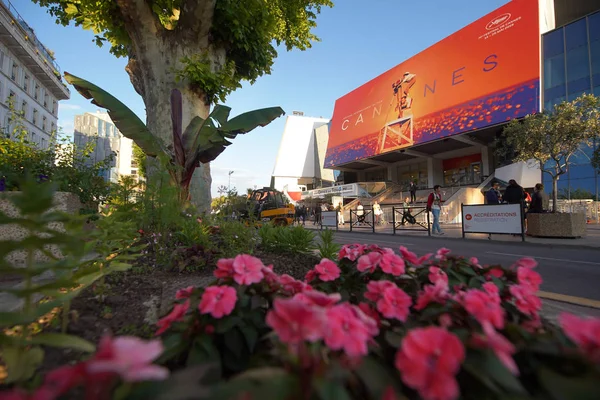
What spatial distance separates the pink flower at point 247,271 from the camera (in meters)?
1.06

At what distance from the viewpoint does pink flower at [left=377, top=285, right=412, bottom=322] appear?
0.98m

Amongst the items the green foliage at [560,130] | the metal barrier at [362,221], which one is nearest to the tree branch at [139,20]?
the metal barrier at [362,221]

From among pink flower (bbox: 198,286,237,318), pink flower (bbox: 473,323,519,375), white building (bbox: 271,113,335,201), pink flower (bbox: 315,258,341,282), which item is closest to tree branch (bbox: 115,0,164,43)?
pink flower (bbox: 315,258,341,282)

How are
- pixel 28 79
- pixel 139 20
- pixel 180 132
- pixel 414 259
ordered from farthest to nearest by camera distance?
pixel 28 79, pixel 139 20, pixel 180 132, pixel 414 259

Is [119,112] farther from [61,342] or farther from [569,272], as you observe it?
[569,272]

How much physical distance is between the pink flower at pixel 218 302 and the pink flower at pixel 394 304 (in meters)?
0.51

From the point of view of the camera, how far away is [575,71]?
70.9ft

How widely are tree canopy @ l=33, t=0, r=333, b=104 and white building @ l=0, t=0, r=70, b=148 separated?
1986 centimetres

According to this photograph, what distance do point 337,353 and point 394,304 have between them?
1.30 ft

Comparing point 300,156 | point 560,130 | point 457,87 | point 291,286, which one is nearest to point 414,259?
point 291,286

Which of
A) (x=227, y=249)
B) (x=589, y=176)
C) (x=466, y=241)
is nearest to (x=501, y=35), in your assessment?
(x=589, y=176)

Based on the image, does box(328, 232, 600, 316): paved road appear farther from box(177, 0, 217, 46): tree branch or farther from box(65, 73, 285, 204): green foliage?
box(177, 0, 217, 46): tree branch

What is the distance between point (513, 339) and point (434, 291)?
0.28 meters

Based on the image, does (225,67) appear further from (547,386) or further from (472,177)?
(472,177)
